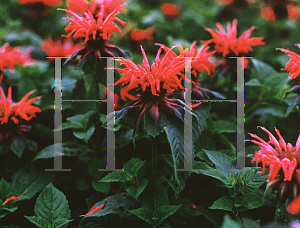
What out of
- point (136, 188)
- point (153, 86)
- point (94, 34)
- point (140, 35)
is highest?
point (140, 35)

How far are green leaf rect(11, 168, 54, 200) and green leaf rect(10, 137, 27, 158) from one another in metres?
0.13

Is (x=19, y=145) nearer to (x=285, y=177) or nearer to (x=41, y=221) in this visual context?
(x=41, y=221)

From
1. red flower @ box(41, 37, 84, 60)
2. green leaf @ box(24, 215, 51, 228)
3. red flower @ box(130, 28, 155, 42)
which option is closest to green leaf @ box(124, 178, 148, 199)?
green leaf @ box(24, 215, 51, 228)

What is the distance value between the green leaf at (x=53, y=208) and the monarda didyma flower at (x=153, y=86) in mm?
429

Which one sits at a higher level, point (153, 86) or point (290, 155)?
point (153, 86)

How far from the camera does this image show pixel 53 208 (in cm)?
113

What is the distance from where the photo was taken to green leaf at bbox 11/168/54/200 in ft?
4.32

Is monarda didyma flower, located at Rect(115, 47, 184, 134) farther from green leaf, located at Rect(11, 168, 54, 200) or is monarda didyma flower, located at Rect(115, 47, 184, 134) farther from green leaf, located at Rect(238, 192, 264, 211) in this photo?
green leaf, located at Rect(11, 168, 54, 200)

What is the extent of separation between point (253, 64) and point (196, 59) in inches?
17.2

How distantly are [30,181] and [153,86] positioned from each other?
0.74m

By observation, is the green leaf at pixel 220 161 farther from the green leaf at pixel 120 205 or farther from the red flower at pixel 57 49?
the red flower at pixel 57 49

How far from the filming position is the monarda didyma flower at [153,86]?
982mm

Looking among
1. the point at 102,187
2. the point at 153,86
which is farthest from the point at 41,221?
the point at 153,86

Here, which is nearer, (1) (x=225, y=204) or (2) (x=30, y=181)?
(1) (x=225, y=204)
